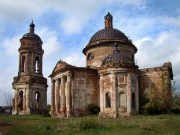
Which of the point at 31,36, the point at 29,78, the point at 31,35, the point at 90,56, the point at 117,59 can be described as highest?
the point at 31,35

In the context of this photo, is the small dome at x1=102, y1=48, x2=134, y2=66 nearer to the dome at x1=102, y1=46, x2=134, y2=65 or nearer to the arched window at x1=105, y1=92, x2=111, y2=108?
the dome at x1=102, y1=46, x2=134, y2=65

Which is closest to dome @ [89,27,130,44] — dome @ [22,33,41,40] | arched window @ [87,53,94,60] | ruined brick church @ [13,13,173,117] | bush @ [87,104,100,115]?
ruined brick church @ [13,13,173,117]

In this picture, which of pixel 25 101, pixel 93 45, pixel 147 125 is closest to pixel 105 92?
pixel 93 45

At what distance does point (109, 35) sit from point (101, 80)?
267 inches

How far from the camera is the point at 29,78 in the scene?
37.8 metres

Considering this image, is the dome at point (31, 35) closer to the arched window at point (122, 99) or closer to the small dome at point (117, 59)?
the small dome at point (117, 59)

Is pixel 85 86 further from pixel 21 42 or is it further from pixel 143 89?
pixel 21 42

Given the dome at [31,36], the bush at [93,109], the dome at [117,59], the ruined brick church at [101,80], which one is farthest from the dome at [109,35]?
the dome at [31,36]

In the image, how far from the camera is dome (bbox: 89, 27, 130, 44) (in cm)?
3375

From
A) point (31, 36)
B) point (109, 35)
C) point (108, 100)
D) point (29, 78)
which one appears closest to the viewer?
point (108, 100)

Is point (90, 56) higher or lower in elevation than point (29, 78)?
higher

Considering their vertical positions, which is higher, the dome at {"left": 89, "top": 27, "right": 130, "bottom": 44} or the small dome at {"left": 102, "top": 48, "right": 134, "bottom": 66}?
the dome at {"left": 89, "top": 27, "right": 130, "bottom": 44}

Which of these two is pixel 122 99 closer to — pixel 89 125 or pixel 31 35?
pixel 89 125

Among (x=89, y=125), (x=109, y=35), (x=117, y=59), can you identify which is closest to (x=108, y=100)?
(x=117, y=59)
